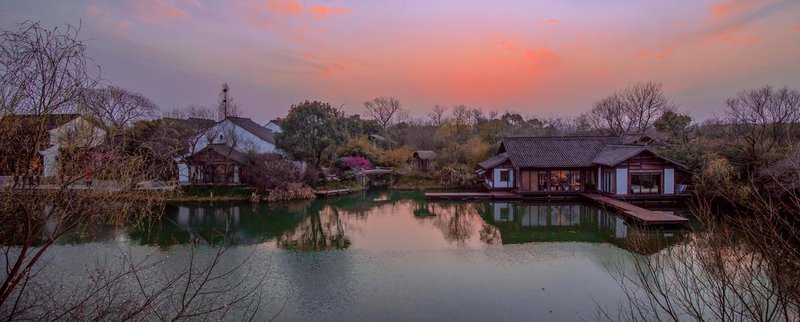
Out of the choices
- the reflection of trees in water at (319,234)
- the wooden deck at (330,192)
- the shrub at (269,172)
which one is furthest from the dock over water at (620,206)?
the shrub at (269,172)

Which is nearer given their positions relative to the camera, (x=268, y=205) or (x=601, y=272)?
(x=601, y=272)

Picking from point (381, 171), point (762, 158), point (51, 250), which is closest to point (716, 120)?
point (762, 158)

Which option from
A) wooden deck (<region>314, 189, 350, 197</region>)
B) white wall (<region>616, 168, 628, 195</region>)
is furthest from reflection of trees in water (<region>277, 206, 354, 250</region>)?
white wall (<region>616, 168, 628, 195</region>)

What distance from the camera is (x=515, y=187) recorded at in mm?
23688

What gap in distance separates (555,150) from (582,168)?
5.55ft

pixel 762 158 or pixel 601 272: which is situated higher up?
pixel 762 158

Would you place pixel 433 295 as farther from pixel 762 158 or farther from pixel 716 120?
pixel 716 120

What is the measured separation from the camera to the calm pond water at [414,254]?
7688mm

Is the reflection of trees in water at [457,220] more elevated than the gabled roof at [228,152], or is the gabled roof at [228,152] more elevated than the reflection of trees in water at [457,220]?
the gabled roof at [228,152]

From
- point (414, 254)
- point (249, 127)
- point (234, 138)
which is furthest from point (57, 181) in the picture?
point (249, 127)

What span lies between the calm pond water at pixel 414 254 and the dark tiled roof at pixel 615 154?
9.79 feet

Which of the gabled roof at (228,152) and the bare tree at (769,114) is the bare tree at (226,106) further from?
the bare tree at (769,114)

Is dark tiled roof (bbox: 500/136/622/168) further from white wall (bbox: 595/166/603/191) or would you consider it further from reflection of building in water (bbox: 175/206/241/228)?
reflection of building in water (bbox: 175/206/241/228)

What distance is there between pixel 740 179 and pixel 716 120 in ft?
53.0
